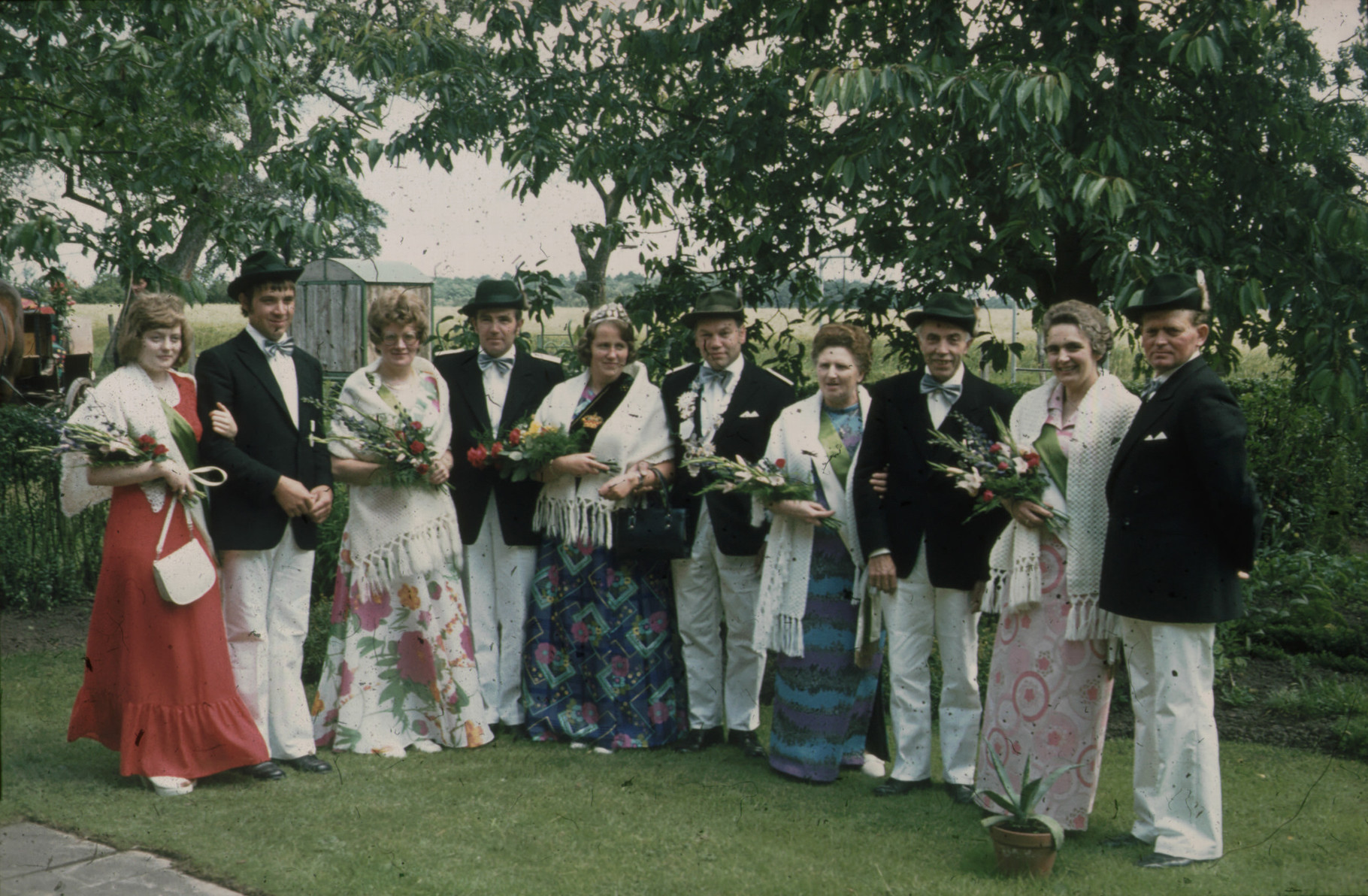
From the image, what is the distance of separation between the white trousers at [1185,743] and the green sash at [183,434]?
161 inches

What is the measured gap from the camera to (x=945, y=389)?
5461mm

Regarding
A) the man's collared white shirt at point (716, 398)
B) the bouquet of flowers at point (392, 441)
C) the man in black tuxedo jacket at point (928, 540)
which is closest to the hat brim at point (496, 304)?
the bouquet of flowers at point (392, 441)

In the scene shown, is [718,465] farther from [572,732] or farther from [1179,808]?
[1179,808]

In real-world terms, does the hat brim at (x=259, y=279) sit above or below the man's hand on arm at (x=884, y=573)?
above

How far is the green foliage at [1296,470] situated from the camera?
10.1 metres

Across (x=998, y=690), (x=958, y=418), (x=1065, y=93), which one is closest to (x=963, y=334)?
(x=958, y=418)

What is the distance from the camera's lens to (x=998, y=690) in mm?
5090

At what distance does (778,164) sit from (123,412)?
3750 millimetres

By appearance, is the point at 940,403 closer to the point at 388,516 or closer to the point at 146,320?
the point at 388,516

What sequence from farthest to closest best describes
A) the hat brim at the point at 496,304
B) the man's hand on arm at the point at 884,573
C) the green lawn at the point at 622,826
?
the hat brim at the point at 496,304 → the man's hand on arm at the point at 884,573 → the green lawn at the point at 622,826

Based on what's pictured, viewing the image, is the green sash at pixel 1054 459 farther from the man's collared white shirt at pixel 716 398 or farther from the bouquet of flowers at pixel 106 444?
the bouquet of flowers at pixel 106 444

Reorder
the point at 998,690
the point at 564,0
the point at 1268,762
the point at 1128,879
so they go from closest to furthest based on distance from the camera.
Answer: the point at 1128,879 < the point at 998,690 < the point at 1268,762 < the point at 564,0

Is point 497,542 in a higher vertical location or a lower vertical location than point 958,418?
lower

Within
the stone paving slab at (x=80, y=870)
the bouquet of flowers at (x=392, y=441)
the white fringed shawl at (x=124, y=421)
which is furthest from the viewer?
the bouquet of flowers at (x=392, y=441)
